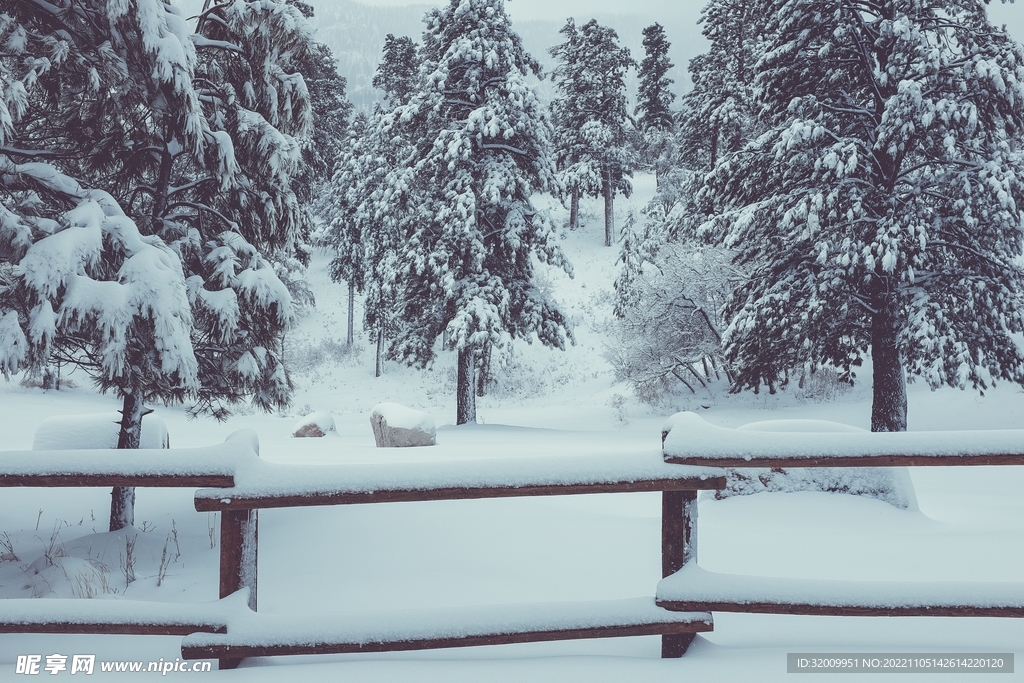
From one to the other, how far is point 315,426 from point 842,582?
54.8 ft

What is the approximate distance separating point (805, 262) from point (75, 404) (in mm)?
26124

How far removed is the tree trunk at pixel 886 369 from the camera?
42.6ft

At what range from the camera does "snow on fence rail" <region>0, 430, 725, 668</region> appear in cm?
324

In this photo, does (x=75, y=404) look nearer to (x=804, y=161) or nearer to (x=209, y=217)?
(x=209, y=217)

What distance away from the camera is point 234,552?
336cm

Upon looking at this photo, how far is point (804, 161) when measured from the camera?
42.2 ft

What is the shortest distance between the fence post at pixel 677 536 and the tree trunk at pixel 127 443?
237 inches

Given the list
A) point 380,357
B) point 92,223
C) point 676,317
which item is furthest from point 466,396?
point 380,357

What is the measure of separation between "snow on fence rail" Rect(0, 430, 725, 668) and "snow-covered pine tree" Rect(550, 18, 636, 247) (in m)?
40.5

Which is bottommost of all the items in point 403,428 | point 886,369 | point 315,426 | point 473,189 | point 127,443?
point 315,426

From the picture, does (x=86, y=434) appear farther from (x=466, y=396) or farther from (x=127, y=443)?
(x=466, y=396)

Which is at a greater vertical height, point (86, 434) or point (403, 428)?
point (86, 434)

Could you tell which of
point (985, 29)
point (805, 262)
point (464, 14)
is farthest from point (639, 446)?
point (464, 14)

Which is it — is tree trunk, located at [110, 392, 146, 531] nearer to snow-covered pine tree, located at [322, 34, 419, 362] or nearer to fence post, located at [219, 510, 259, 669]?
fence post, located at [219, 510, 259, 669]
